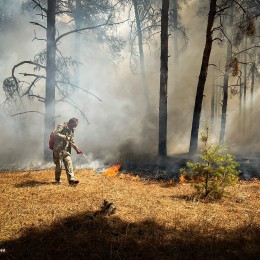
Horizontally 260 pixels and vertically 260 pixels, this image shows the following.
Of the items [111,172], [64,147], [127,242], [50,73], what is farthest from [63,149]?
[50,73]

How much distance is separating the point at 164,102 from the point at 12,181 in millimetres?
7786

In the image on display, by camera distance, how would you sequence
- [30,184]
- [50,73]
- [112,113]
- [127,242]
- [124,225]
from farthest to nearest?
1. [112,113]
2. [50,73]
3. [30,184]
4. [124,225]
5. [127,242]

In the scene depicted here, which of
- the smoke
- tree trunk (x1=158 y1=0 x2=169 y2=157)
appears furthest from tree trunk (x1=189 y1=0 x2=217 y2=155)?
the smoke

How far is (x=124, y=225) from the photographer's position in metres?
5.36

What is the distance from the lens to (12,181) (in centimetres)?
888

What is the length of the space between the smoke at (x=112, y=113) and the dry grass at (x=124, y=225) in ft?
18.9

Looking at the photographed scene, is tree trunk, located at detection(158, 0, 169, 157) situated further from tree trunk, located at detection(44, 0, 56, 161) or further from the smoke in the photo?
tree trunk, located at detection(44, 0, 56, 161)

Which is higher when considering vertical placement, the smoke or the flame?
the smoke

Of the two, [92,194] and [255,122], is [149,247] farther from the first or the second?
[255,122]

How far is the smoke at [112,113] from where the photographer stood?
1681 centimetres

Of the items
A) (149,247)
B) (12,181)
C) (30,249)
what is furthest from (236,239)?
(12,181)

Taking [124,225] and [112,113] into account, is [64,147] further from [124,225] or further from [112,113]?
[112,113]

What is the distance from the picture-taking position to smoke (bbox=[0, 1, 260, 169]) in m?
16.8

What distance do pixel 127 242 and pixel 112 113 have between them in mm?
15400
